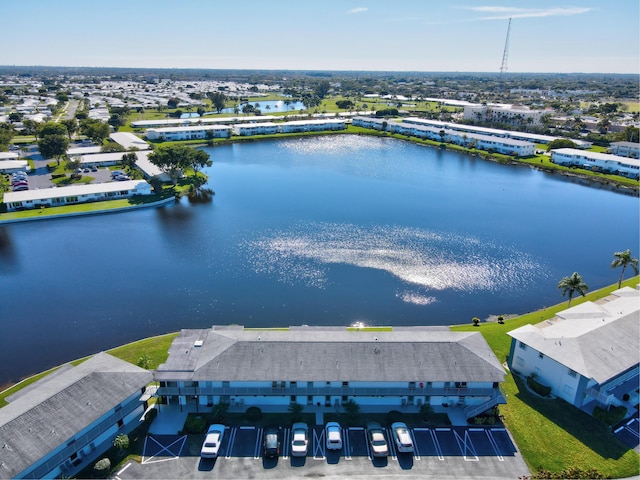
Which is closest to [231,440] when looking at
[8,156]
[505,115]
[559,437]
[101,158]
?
[559,437]

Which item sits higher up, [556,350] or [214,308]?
[556,350]

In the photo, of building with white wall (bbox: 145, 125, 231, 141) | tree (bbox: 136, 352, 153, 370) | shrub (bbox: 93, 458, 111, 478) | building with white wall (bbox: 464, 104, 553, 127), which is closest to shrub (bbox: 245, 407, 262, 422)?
shrub (bbox: 93, 458, 111, 478)

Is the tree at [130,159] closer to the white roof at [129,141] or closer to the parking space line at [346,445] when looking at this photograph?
the white roof at [129,141]

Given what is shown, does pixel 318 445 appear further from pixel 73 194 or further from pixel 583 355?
pixel 73 194

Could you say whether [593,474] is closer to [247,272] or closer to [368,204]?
[247,272]

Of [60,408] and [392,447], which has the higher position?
[60,408]

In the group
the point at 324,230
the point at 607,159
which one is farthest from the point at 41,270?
the point at 607,159

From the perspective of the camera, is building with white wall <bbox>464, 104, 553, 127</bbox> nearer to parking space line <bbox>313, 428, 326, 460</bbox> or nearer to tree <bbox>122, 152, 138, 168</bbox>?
tree <bbox>122, 152, 138, 168</bbox>
